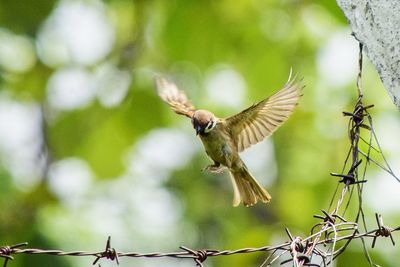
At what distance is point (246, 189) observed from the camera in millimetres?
3570

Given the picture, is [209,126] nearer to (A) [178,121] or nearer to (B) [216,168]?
(B) [216,168]

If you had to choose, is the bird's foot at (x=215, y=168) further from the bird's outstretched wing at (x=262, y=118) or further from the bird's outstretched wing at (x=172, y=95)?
the bird's outstretched wing at (x=172, y=95)

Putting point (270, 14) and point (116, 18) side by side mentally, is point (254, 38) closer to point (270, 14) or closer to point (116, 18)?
point (270, 14)

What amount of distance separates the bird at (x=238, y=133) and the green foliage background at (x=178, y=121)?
68cm

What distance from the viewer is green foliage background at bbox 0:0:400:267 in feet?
15.2

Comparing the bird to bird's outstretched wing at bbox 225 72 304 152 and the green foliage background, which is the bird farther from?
the green foliage background

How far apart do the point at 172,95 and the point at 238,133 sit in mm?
333

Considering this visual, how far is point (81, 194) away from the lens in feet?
20.4

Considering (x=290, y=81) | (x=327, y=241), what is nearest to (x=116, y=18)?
(x=290, y=81)

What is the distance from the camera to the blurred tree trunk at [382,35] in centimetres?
242

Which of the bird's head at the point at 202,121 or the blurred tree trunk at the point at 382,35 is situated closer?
the blurred tree trunk at the point at 382,35

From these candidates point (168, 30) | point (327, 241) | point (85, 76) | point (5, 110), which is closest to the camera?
point (327, 241)

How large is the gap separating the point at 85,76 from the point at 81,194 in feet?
3.21

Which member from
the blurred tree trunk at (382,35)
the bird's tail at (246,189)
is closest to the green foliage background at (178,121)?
the bird's tail at (246,189)
